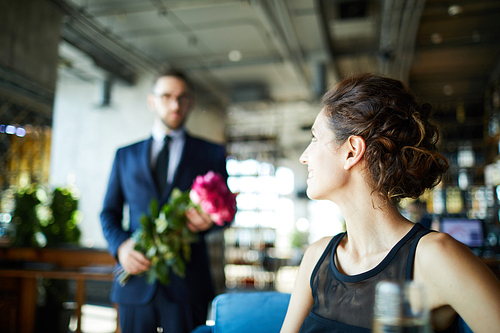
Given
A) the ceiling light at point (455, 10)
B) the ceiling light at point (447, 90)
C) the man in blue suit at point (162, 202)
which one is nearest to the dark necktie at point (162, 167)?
the man in blue suit at point (162, 202)

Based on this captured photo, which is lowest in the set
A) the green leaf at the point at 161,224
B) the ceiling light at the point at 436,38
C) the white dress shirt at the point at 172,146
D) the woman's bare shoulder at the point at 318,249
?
the woman's bare shoulder at the point at 318,249

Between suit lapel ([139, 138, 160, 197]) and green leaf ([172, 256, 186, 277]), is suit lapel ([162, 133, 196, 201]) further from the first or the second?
green leaf ([172, 256, 186, 277])

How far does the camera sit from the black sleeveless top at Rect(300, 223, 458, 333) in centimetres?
90

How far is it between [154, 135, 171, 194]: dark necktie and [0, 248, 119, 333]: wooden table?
2399 mm

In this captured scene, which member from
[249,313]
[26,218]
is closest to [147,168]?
[249,313]

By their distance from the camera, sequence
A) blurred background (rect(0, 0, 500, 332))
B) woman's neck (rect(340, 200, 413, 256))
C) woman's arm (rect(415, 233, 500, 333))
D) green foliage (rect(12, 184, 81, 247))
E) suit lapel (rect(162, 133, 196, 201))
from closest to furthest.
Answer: woman's arm (rect(415, 233, 500, 333))
woman's neck (rect(340, 200, 413, 256))
suit lapel (rect(162, 133, 196, 201))
blurred background (rect(0, 0, 500, 332))
green foliage (rect(12, 184, 81, 247))

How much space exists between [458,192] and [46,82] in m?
9.34

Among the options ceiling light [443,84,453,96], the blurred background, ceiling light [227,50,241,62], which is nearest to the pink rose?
the blurred background

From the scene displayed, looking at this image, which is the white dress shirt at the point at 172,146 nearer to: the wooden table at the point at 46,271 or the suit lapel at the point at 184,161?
the suit lapel at the point at 184,161

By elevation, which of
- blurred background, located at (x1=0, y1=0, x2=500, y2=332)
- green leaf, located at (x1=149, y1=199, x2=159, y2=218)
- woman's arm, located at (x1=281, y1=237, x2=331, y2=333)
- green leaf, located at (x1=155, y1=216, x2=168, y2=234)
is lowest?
woman's arm, located at (x1=281, y1=237, x2=331, y2=333)

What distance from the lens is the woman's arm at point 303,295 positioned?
3.75 ft

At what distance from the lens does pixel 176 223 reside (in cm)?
151

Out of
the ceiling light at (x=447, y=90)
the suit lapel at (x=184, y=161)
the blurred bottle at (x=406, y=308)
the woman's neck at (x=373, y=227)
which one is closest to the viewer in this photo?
the blurred bottle at (x=406, y=308)

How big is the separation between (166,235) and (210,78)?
8.00 meters
